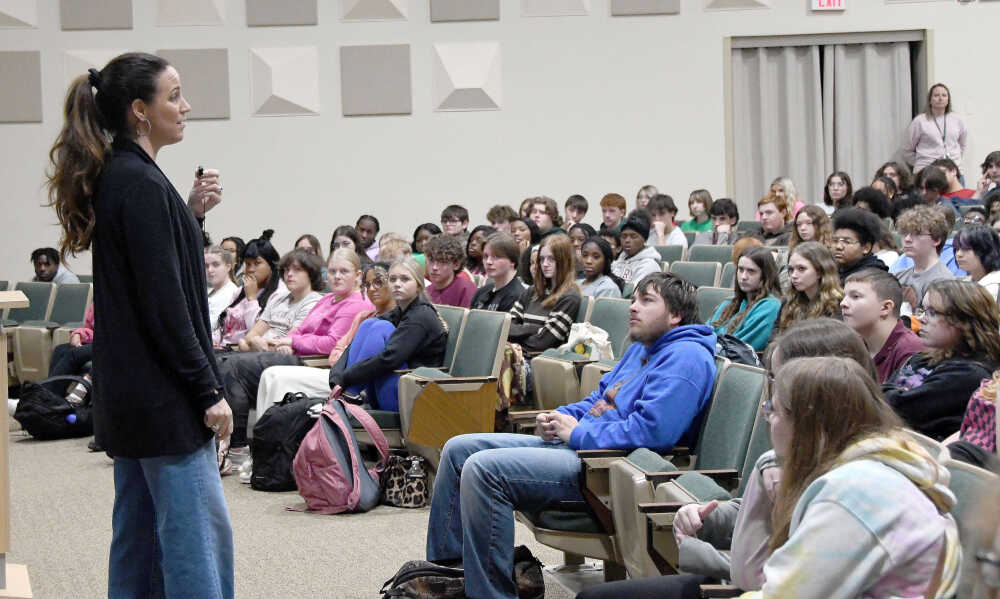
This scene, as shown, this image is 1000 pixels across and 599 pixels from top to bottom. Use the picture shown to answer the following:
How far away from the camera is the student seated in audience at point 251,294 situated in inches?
280

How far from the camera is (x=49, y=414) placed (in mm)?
7223

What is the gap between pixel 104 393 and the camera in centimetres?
235

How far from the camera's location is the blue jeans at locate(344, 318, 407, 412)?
17.8 ft

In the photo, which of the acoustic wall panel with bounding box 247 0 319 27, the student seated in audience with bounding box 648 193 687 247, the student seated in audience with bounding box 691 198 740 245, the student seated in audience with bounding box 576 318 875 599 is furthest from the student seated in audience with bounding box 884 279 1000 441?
the acoustic wall panel with bounding box 247 0 319 27

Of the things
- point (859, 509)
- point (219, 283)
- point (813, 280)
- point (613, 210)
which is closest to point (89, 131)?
point (859, 509)

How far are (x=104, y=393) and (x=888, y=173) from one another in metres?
8.78

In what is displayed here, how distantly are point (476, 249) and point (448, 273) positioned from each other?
1580 mm

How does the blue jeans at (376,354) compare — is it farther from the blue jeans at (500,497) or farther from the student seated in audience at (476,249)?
the student seated in audience at (476,249)

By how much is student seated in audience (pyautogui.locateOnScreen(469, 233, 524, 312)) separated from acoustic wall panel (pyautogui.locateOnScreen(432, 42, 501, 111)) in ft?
17.6

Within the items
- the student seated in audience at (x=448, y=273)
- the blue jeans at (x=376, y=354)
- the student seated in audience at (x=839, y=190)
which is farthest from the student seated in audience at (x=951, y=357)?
the student seated in audience at (x=839, y=190)

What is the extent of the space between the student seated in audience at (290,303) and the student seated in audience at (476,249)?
1803 millimetres

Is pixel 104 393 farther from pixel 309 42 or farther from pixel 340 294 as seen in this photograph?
pixel 309 42

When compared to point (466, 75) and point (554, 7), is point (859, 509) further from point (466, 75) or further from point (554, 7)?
point (554, 7)

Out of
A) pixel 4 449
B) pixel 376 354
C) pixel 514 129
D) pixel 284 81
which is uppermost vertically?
pixel 284 81
